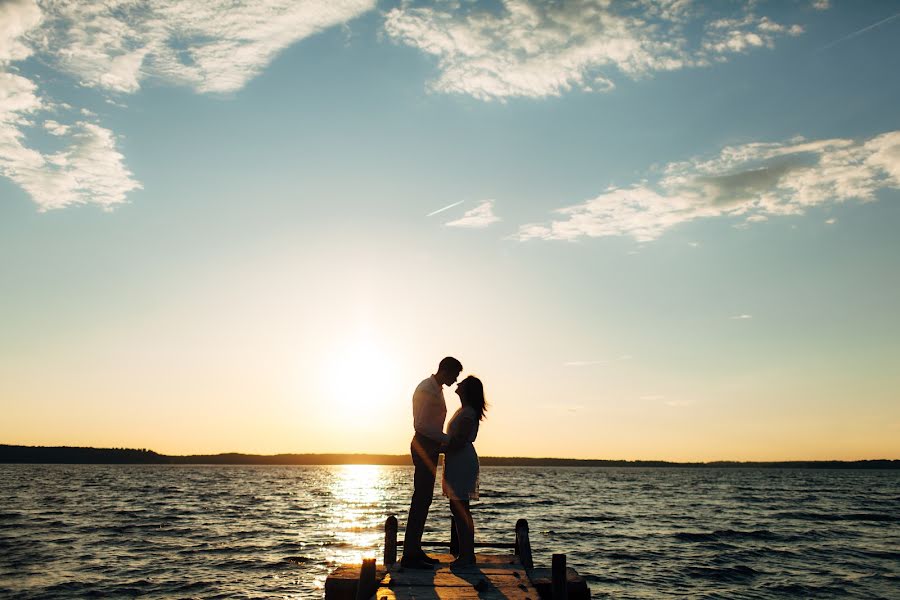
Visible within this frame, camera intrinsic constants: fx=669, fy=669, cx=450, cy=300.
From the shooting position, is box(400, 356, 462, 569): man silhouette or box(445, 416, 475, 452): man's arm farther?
box(445, 416, 475, 452): man's arm

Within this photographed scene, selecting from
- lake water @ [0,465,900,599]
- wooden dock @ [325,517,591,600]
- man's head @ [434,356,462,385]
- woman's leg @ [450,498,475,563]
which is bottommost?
lake water @ [0,465,900,599]

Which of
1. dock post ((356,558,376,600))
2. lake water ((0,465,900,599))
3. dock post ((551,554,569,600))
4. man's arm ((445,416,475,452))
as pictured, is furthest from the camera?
lake water ((0,465,900,599))

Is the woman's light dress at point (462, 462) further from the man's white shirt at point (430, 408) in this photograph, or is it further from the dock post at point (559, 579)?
the dock post at point (559, 579)

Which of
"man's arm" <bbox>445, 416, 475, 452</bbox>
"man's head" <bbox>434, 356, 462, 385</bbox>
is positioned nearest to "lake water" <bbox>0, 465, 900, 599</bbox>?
"man's arm" <bbox>445, 416, 475, 452</bbox>

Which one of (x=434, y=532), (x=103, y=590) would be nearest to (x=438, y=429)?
(x=103, y=590)

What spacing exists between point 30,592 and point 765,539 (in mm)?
31316

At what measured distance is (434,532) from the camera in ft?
94.4

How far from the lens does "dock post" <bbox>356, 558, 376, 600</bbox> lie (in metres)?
8.48

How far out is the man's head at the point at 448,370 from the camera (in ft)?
30.9

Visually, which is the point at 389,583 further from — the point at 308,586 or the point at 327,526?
the point at 327,526

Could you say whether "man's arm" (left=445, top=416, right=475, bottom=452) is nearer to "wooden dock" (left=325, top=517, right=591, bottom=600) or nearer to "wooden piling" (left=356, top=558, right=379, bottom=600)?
"wooden dock" (left=325, top=517, right=591, bottom=600)

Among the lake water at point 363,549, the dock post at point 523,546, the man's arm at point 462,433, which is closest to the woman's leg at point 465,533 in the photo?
the man's arm at point 462,433

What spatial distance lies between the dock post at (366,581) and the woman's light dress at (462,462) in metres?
1.67

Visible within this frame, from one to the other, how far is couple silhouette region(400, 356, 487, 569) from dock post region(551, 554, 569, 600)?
1429 millimetres
